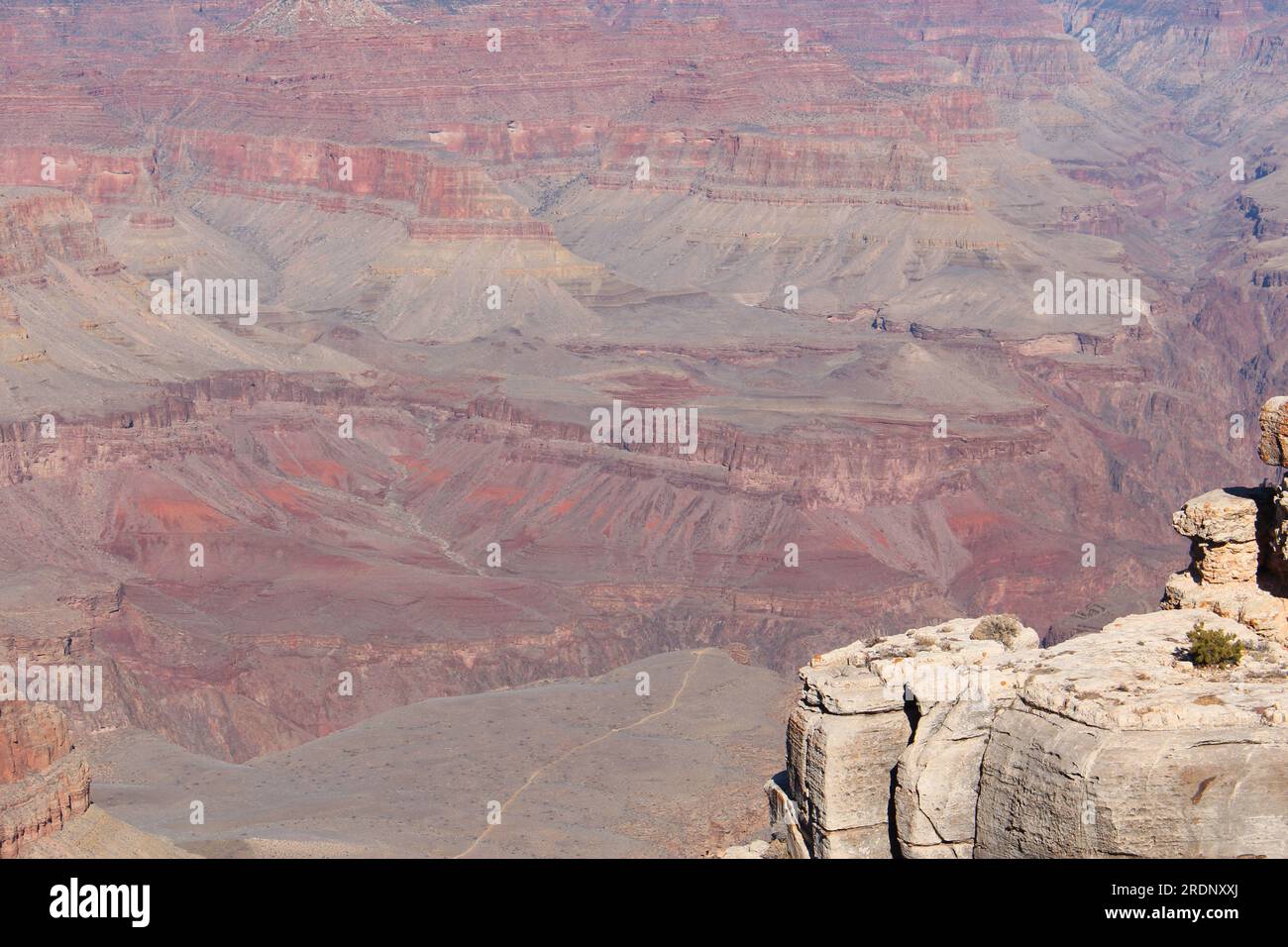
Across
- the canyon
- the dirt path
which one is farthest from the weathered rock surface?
the dirt path

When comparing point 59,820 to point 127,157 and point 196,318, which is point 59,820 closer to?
point 196,318

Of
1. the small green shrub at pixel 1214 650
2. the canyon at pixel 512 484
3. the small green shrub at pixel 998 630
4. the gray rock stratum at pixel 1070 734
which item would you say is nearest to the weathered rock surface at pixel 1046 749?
A: the gray rock stratum at pixel 1070 734

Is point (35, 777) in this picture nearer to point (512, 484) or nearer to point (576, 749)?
point (576, 749)

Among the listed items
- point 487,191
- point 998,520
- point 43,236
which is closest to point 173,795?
point 998,520

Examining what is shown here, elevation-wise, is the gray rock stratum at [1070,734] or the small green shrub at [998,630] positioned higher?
the small green shrub at [998,630]

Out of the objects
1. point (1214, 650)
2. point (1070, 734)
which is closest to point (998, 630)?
point (1214, 650)

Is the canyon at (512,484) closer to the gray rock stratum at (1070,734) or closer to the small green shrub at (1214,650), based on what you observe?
the gray rock stratum at (1070,734)
